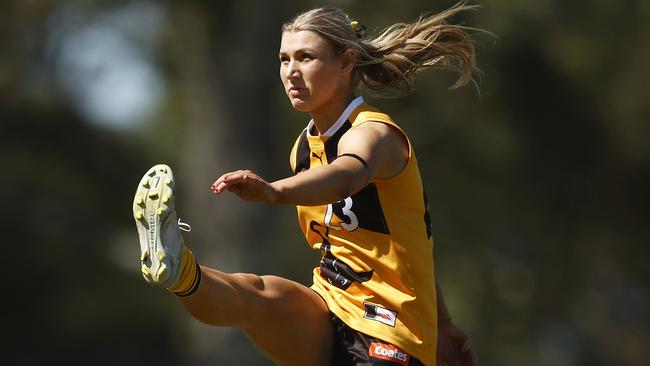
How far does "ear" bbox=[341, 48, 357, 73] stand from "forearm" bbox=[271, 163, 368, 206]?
0.74 m

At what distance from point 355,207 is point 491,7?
14.8 metres

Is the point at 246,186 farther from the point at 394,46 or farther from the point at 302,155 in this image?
the point at 394,46

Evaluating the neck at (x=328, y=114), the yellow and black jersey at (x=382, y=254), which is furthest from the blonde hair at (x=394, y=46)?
the yellow and black jersey at (x=382, y=254)

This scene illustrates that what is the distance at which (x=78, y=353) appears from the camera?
15.5 meters

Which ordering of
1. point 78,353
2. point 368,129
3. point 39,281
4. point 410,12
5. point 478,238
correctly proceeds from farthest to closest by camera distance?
1. point 478,238
2. point 39,281
3. point 410,12
4. point 78,353
5. point 368,129

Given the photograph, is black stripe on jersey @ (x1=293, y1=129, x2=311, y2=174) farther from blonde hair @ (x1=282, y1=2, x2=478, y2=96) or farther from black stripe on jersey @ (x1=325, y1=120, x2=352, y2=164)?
blonde hair @ (x1=282, y1=2, x2=478, y2=96)

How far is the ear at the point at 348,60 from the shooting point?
A: 17.9 feet

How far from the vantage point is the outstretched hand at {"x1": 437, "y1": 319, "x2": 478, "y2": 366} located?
5.87m

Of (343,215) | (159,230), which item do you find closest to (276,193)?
(159,230)

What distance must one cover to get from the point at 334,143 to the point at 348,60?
1.23ft

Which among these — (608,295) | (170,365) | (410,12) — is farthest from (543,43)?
(170,365)

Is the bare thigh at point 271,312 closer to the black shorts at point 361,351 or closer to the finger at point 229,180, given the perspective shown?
the black shorts at point 361,351

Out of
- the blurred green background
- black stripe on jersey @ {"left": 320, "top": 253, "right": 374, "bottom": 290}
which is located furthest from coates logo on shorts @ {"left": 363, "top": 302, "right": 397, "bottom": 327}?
the blurred green background

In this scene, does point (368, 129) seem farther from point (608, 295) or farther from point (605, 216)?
point (608, 295)
